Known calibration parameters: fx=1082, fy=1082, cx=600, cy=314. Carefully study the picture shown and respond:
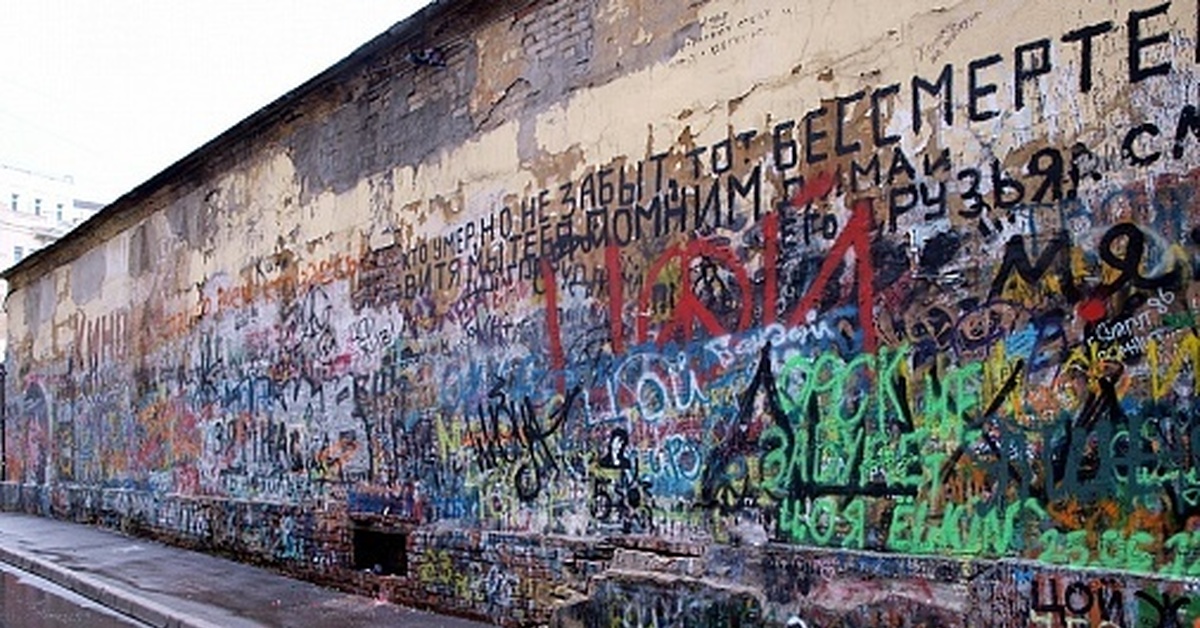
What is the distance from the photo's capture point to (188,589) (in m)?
9.87

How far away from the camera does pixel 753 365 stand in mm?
6047

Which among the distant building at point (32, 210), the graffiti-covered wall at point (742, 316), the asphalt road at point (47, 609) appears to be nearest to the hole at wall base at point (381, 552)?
the graffiti-covered wall at point (742, 316)

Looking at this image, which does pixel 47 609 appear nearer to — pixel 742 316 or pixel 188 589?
pixel 188 589

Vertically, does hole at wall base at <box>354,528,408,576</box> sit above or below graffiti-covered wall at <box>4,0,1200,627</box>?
below

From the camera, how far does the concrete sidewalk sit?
27.1ft

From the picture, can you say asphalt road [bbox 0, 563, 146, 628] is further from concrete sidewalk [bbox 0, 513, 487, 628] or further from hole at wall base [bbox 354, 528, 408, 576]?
hole at wall base [bbox 354, 528, 408, 576]

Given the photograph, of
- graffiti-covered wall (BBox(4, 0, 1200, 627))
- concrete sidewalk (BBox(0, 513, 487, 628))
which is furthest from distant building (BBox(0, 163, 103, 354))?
graffiti-covered wall (BBox(4, 0, 1200, 627))

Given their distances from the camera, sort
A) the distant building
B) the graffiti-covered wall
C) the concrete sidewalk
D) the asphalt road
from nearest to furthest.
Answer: the graffiti-covered wall, the concrete sidewalk, the asphalt road, the distant building

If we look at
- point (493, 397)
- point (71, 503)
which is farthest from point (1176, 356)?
point (71, 503)

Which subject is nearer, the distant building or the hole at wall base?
the hole at wall base

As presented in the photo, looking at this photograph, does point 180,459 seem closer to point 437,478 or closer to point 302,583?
point 302,583

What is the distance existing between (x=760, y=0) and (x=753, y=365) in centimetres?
206

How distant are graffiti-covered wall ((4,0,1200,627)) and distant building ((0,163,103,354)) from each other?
64330 mm

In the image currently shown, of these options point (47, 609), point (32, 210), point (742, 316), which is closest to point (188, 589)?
point (47, 609)
